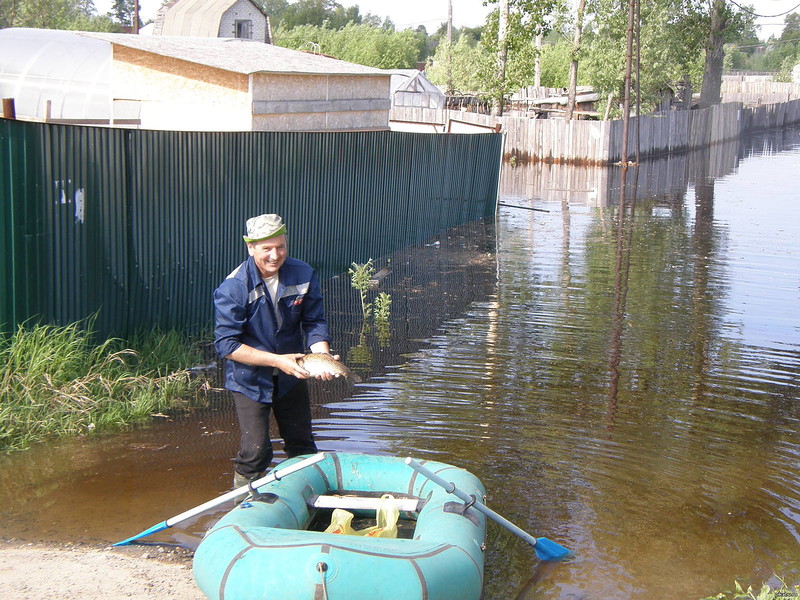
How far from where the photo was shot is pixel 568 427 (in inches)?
301

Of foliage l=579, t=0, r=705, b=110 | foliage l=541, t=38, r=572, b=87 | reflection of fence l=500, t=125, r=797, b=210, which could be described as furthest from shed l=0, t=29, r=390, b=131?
foliage l=541, t=38, r=572, b=87

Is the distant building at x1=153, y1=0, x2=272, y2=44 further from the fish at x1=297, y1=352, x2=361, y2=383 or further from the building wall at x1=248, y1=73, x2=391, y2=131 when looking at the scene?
the fish at x1=297, y1=352, x2=361, y2=383

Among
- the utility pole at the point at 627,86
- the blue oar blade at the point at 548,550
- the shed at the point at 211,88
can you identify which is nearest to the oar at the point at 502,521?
the blue oar blade at the point at 548,550

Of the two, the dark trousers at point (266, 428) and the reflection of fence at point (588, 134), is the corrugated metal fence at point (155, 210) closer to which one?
the dark trousers at point (266, 428)

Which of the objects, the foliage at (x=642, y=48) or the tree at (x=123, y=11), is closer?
the foliage at (x=642, y=48)

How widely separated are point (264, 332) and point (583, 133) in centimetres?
2930

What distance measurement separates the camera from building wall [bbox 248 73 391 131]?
17.1 m

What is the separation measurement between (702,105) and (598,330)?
39.9 meters

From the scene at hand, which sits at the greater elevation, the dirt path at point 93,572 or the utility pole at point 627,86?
the utility pole at point 627,86

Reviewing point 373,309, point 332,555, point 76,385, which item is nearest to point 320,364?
point 332,555

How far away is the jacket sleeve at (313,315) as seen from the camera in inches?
223

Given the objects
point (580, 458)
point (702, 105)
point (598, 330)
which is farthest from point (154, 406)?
point (702, 105)

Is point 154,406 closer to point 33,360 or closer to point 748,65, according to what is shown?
point 33,360

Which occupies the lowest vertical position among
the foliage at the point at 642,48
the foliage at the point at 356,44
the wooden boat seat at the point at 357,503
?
the wooden boat seat at the point at 357,503
